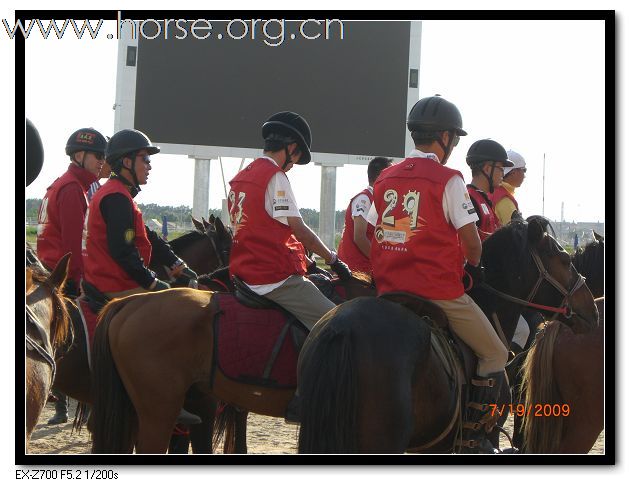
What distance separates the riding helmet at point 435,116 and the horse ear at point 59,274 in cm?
220

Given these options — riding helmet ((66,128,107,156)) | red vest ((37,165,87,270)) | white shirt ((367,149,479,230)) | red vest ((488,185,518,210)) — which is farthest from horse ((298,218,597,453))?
riding helmet ((66,128,107,156))

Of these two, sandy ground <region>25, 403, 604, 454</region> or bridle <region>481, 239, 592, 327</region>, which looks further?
sandy ground <region>25, 403, 604, 454</region>

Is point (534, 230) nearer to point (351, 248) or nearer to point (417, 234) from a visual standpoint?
point (417, 234)

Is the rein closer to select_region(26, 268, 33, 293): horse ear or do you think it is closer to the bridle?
the bridle

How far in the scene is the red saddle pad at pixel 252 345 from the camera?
523 cm

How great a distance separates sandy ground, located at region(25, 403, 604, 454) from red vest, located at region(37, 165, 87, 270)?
165cm

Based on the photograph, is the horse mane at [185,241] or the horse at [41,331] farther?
the horse mane at [185,241]

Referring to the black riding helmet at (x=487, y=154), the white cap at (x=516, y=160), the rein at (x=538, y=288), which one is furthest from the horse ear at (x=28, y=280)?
the white cap at (x=516, y=160)

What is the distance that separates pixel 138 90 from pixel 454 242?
9.62 metres

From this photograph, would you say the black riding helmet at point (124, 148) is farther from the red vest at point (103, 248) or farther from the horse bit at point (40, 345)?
the horse bit at point (40, 345)

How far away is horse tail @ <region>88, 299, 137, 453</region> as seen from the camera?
5.12m

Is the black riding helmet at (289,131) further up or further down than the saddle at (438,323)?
further up

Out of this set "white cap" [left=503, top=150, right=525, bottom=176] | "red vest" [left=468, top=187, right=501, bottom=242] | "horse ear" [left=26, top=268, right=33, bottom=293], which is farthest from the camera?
"white cap" [left=503, top=150, right=525, bottom=176]

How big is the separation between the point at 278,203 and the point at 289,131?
1.83ft
